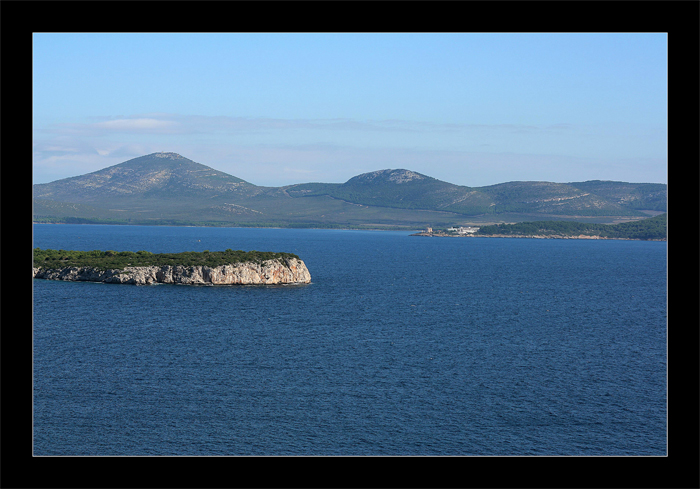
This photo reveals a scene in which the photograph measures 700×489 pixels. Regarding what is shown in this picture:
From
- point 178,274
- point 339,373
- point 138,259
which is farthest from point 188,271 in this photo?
point 339,373

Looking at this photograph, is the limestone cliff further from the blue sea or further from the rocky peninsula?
the blue sea

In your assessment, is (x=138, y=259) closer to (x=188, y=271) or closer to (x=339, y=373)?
(x=188, y=271)

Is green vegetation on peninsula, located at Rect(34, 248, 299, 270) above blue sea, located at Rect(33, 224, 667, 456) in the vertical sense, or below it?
above

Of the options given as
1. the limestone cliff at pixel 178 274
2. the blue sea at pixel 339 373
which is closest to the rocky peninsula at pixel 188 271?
the limestone cliff at pixel 178 274

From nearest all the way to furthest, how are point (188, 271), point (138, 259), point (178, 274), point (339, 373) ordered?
1. point (339, 373)
2. point (178, 274)
3. point (188, 271)
4. point (138, 259)

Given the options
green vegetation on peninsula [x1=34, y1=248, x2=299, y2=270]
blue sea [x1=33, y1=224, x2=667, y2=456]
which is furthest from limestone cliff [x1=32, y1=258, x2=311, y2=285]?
blue sea [x1=33, y1=224, x2=667, y2=456]

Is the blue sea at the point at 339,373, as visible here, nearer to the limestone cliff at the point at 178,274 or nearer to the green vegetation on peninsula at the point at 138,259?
the limestone cliff at the point at 178,274

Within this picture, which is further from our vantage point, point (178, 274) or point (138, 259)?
point (138, 259)
